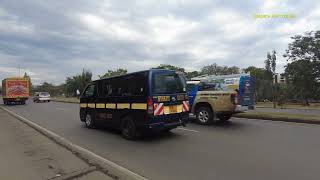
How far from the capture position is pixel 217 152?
28.5ft

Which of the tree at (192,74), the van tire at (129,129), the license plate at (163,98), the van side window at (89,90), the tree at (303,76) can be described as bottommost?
the van tire at (129,129)

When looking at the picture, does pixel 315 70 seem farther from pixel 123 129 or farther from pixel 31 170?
pixel 31 170

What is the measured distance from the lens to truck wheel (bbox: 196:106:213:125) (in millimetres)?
14531

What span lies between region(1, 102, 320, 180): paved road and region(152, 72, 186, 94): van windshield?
5.14 feet

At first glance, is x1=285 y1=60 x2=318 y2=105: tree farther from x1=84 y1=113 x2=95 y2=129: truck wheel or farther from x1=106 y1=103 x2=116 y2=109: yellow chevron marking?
x1=106 y1=103 x2=116 y2=109: yellow chevron marking

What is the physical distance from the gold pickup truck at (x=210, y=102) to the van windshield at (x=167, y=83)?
9.90 feet

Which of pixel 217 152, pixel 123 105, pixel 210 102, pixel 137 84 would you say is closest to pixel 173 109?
pixel 137 84

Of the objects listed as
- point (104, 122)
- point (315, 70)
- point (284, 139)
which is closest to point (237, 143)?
point (284, 139)

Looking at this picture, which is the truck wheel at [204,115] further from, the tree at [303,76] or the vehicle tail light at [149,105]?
the tree at [303,76]

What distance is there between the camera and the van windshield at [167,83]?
10.7 meters

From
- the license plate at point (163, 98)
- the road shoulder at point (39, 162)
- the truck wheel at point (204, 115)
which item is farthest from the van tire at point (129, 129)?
the truck wheel at point (204, 115)

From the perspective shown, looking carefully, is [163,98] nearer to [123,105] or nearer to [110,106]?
[123,105]

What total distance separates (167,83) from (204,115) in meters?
4.21

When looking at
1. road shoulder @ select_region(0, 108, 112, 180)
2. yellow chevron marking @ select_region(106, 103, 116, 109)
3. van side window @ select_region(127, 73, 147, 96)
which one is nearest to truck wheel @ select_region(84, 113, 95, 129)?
yellow chevron marking @ select_region(106, 103, 116, 109)
